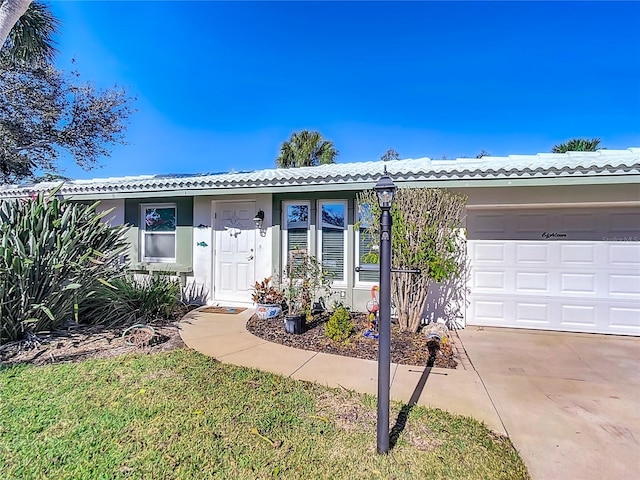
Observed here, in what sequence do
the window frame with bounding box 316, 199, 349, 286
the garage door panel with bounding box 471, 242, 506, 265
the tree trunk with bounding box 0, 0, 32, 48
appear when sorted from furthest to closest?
the window frame with bounding box 316, 199, 349, 286 → the garage door panel with bounding box 471, 242, 506, 265 → the tree trunk with bounding box 0, 0, 32, 48

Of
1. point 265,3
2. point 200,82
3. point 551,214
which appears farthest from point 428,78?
point 200,82

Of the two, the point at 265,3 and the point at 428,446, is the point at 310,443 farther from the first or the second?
the point at 265,3

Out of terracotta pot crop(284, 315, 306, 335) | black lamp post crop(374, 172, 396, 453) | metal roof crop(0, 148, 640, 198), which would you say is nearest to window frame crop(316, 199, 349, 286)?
metal roof crop(0, 148, 640, 198)

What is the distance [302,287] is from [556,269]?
465 centimetres

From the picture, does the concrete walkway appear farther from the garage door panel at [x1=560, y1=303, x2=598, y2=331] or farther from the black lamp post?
the black lamp post

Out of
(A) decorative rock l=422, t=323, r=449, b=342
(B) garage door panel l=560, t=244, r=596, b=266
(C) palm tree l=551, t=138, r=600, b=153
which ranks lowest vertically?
(A) decorative rock l=422, t=323, r=449, b=342

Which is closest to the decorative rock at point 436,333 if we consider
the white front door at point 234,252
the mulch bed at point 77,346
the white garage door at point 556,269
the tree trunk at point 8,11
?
the white garage door at point 556,269

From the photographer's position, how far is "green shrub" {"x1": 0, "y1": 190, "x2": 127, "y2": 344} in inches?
179

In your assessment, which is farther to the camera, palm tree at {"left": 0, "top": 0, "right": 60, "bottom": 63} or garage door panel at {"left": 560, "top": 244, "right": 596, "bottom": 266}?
palm tree at {"left": 0, "top": 0, "right": 60, "bottom": 63}

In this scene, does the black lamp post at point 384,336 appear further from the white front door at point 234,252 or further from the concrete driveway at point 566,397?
the white front door at point 234,252

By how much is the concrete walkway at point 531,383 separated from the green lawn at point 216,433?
0.98 feet

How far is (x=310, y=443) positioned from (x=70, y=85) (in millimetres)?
13505

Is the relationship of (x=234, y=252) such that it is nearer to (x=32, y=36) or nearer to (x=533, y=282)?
(x=533, y=282)

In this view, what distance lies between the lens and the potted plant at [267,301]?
640 centimetres
